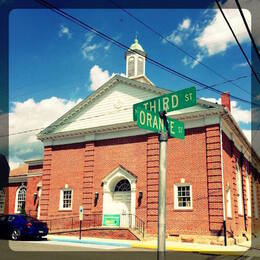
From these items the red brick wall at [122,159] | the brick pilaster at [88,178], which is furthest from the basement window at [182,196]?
the brick pilaster at [88,178]

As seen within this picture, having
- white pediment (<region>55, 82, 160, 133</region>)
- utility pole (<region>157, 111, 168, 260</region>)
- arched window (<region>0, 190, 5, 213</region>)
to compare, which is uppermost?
white pediment (<region>55, 82, 160, 133</region>)

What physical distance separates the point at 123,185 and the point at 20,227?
7795mm

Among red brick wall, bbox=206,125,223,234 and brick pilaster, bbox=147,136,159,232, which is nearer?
red brick wall, bbox=206,125,223,234

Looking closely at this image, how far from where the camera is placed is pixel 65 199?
24141 mm

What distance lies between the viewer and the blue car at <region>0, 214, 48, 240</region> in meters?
16.9

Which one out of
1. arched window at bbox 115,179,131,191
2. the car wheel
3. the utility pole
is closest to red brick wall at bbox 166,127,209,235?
arched window at bbox 115,179,131,191

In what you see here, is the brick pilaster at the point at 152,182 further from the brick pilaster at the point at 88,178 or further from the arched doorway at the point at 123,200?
the brick pilaster at the point at 88,178

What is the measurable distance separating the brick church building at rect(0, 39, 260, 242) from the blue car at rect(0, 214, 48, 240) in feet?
13.8

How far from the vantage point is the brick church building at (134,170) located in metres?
18.7

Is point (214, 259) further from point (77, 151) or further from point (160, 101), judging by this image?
point (77, 151)

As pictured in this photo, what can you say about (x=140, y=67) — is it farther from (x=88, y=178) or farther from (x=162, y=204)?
(x=162, y=204)

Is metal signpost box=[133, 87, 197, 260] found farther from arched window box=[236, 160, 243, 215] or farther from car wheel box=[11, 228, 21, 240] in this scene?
arched window box=[236, 160, 243, 215]

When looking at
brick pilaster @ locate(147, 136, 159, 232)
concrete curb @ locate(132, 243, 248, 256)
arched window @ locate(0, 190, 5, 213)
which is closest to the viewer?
concrete curb @ locate(132, 243, 248, 256)

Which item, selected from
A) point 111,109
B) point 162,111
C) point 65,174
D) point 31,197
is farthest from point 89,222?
point 162,111
